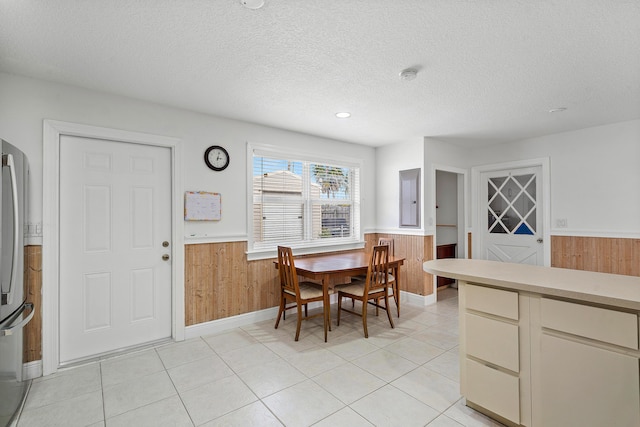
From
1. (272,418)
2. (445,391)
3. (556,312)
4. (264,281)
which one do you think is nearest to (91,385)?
(272,418)

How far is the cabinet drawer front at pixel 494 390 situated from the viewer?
1.78m

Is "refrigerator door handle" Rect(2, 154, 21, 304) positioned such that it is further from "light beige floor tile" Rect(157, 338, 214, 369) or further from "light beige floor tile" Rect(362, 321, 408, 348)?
"light beige floor tile" Rect(362, 321, 408, 348)

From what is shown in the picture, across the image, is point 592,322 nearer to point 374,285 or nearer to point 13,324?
point 374,285

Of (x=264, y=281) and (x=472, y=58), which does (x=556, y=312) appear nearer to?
(x=472, y=58)

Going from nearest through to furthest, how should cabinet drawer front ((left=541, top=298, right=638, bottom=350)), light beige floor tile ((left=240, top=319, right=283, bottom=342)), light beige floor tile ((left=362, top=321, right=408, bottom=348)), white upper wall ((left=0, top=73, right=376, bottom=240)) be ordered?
cabinet drawer front ((left=541, top=298, right=638, bottom=350)) → white upper wall ((left=0, top=73, right=376, bottom=240)) → light beige floor tile ((left=362, top=321, right=408, bottom=348)) → light beige floor tile ((left=240, top=319, right=283, bottom=342))

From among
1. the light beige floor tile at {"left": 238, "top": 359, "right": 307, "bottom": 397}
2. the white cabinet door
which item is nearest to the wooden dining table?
the light beige floor tile at {"left": 238, "top": 359, "right": 307, "bottom": 397}

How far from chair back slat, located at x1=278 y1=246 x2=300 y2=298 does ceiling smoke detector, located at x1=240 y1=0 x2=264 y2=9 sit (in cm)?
217

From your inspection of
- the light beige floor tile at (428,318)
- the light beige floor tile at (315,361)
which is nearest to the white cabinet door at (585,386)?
the light beige floor tile at (315,361)

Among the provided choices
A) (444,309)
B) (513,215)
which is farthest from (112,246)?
(513,215)

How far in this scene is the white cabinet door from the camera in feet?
4.74

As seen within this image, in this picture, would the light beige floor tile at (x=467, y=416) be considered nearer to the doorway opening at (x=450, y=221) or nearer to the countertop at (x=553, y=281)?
the countertop at (x=553, y=281)

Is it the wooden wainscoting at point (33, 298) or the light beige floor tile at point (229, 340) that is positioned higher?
the wooden wainscoting at point (33, 298)

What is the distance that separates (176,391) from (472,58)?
10.7ft

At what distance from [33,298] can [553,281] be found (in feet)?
12.1
